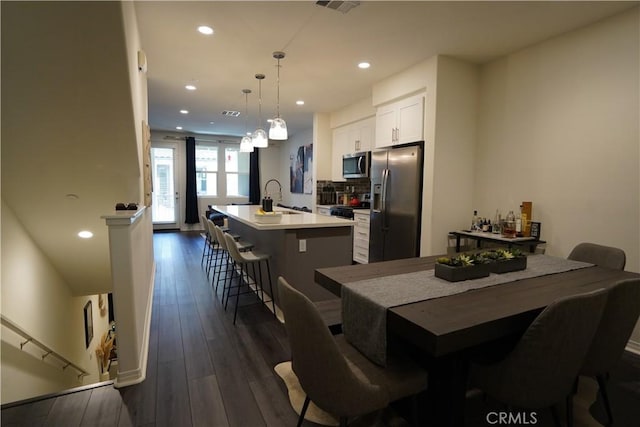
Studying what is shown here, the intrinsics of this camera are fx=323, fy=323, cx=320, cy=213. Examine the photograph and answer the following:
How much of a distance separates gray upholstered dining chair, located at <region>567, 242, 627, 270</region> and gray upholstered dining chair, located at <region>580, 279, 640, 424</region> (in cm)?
80

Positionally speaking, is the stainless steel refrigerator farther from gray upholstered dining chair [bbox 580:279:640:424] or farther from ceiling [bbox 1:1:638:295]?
gray upholstered dining chair [bbox 580:279:640:424]

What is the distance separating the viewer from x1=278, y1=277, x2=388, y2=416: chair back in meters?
1.20

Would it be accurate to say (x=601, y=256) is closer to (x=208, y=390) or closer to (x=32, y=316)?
(x=208, y=390)

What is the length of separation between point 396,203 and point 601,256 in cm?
213

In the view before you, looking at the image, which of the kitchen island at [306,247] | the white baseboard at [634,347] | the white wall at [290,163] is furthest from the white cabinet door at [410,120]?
the white wall at [290,163]

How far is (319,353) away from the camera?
1218 millimetres

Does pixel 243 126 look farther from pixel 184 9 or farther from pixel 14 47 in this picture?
pixel 14 47

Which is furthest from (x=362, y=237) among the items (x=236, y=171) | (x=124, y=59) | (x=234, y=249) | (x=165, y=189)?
(x=165, y=189)

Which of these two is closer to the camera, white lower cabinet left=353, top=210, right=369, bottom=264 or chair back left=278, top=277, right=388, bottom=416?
chair back left=278, top=277, right=388, bottom=416

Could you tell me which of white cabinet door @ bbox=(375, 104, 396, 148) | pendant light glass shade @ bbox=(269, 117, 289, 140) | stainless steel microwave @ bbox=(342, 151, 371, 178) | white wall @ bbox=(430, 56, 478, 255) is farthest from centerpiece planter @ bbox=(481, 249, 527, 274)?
stainless steel microwave @ bbox=(342, 151, 371, 178)

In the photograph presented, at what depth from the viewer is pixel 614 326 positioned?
1.53 metres

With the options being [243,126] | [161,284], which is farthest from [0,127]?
[243,126]

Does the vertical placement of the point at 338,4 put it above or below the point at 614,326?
above

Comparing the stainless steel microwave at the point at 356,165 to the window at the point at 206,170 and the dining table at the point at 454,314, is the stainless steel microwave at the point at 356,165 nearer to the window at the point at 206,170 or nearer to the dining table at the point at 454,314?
the dining table at the point at 454,314
